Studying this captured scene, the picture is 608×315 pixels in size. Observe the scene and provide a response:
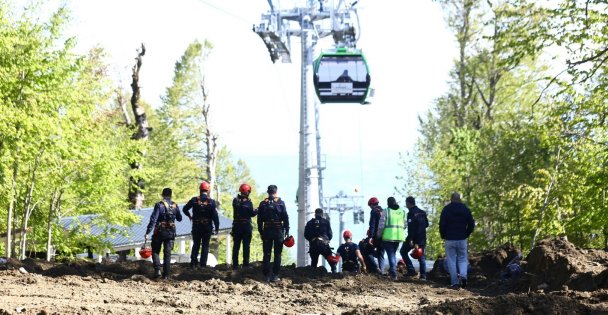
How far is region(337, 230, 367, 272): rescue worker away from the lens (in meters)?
22.6

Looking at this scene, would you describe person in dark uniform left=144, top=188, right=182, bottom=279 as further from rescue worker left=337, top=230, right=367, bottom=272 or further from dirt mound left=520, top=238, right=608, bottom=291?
dirt mound left=520, top=238, right=608, bottom=291

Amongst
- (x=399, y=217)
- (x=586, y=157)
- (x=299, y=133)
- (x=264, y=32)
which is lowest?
(x=399, y=217)

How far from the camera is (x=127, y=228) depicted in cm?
3831

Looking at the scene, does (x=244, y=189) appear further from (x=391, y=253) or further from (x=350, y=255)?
(x=350, y=255)

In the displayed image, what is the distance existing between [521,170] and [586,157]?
9.50 metres

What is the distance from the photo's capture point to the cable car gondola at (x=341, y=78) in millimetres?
37656

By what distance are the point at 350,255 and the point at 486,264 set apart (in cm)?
368

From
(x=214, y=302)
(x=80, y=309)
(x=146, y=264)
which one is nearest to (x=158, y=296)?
(x=214, y=302)

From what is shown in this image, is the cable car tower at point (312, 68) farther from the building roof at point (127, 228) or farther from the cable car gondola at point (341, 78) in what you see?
the building roof at point (127, 228)

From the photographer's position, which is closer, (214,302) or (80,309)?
(80,309)

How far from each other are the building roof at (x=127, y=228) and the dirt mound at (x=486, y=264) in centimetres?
1426

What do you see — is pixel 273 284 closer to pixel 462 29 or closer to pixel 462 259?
pixel 462 259

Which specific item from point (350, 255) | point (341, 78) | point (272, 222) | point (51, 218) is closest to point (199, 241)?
point (350, 255)

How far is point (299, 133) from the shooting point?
149ft
